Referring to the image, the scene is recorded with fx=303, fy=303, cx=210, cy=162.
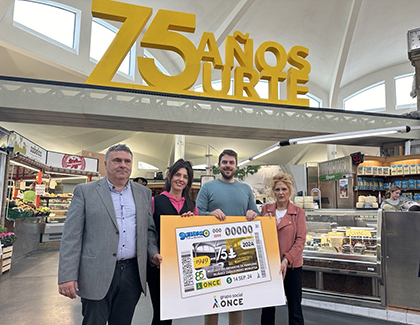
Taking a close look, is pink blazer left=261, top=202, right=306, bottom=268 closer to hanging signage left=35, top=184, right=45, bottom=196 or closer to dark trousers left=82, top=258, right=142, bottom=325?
dark trousers left=82, top=258, right=142, bottom=325

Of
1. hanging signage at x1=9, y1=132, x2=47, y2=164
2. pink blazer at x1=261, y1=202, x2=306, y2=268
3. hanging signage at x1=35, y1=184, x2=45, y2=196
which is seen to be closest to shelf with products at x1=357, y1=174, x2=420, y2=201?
pink blazer at x1=261, y1=202, x2=306, y2=268

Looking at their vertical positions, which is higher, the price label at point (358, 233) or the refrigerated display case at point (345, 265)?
the price label at point (358, 233)

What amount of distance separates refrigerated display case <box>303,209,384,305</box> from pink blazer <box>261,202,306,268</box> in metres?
1.37

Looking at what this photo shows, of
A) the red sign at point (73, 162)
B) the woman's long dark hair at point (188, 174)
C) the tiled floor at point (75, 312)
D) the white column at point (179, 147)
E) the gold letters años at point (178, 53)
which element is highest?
the gold letters años at point (178, 53)

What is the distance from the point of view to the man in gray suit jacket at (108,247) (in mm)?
1700

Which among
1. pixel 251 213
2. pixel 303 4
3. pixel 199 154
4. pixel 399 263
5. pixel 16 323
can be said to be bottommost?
pixel 16 323

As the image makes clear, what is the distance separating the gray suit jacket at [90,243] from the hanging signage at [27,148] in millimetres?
5843

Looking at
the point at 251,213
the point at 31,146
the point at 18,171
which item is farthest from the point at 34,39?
the point at 251,213

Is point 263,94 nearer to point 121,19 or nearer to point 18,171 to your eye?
point 121,19

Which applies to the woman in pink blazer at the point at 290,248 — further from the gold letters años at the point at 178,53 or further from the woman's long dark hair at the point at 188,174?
the gold letters años at the point at 178,53

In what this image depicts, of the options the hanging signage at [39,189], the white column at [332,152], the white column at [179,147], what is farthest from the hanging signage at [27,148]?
the white column at [332,152]

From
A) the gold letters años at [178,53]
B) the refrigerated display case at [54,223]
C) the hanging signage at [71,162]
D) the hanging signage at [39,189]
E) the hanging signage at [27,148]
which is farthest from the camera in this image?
the hanging signage at [71,162]

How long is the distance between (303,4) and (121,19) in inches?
380

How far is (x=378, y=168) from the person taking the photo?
9.54 m
